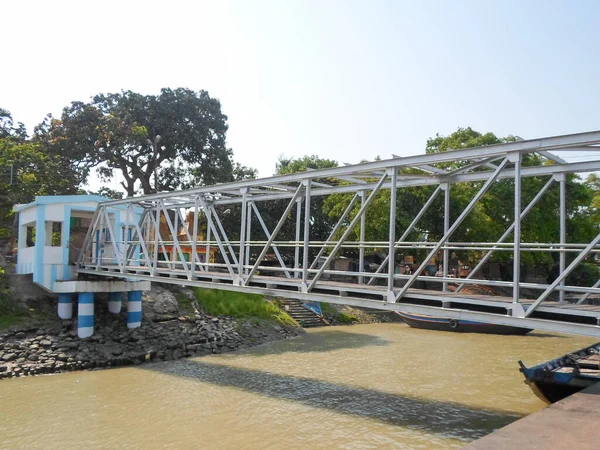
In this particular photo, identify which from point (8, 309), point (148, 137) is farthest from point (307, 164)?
point (8, 309)

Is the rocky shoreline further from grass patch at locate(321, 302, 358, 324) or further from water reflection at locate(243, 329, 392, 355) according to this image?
grass patch at locate(321, 302, 358, 324)

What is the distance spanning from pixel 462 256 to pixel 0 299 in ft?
76.0

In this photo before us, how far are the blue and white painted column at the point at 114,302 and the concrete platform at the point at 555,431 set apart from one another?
15038 mm

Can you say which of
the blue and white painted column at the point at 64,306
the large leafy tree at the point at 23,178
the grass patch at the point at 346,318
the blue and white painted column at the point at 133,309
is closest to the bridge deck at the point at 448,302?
the blue and white painted column at the point at 133,309

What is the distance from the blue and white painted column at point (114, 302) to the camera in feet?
64.0

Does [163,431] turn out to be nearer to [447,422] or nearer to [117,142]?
[447,422]

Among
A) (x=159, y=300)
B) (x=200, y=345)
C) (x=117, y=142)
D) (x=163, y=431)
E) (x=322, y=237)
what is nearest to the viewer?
(x=163, y=431)

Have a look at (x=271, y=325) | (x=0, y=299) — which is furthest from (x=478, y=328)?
(x=0, y=299)

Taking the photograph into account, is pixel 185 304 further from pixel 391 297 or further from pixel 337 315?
pixel 391 297

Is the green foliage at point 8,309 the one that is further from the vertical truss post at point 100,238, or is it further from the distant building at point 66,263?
the vertical truss post at point 100,238

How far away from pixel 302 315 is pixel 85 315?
12.7 m

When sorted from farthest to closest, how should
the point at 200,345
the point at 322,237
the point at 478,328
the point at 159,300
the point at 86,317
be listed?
the point at 322,237 → the point at 478,328 → the point at 159,300 → the point at 200,345 → the point at 86,317

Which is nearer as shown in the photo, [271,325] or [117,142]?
[271,325]

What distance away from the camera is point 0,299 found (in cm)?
1769
